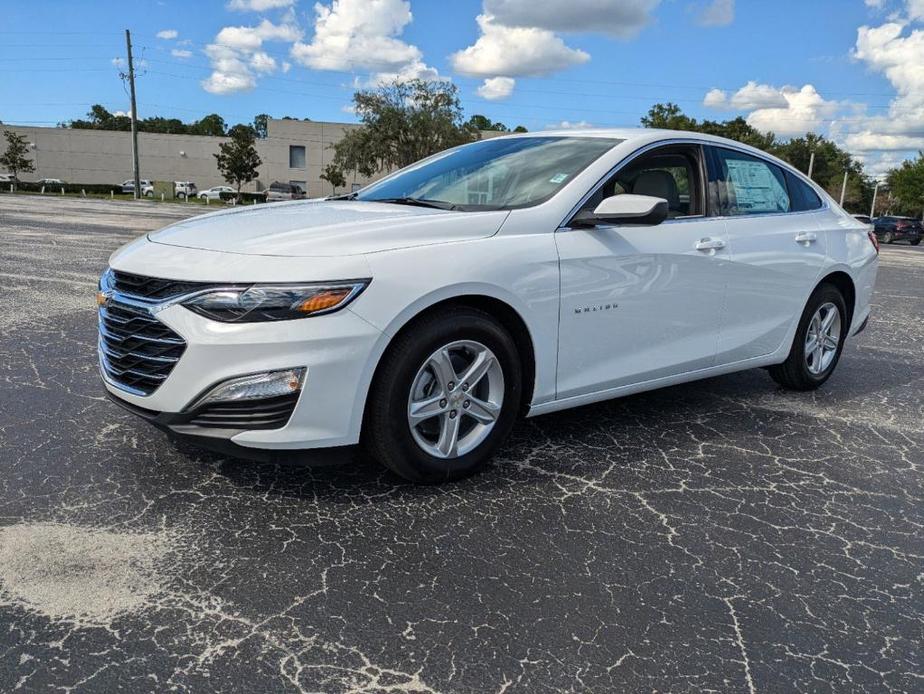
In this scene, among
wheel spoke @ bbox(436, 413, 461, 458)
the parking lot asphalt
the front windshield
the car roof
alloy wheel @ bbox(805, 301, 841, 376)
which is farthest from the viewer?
alloy wheel @ bbox(805, 301, 841, 376)

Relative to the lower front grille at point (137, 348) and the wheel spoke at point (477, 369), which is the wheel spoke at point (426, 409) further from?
the lower front grille at point (137, 348)

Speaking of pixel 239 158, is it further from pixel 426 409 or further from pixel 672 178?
pixel 426 409

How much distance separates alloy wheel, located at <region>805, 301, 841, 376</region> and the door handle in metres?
1.24

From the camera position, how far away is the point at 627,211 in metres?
3.45

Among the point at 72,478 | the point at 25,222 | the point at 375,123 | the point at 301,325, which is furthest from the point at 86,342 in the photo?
the point at 375,123

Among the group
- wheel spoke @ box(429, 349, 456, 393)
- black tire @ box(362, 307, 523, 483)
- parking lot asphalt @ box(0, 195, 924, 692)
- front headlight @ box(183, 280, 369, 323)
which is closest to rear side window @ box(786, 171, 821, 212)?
parking lot asphalt @ box(0, 195, 924, 692)

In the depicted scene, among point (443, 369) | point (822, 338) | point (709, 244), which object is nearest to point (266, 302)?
point (443, 369)

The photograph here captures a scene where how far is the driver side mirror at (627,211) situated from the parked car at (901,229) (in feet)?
113

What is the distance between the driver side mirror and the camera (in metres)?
3.44

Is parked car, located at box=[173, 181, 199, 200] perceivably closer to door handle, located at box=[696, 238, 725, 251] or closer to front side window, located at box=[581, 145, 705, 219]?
front side window, located at box=[581, 145, 705, 219]

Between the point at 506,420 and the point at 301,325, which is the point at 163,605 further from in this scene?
the point at 506,420

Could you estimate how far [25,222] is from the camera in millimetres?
17359

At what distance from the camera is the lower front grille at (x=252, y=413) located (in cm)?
281

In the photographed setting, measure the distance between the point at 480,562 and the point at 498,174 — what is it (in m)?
2.09
